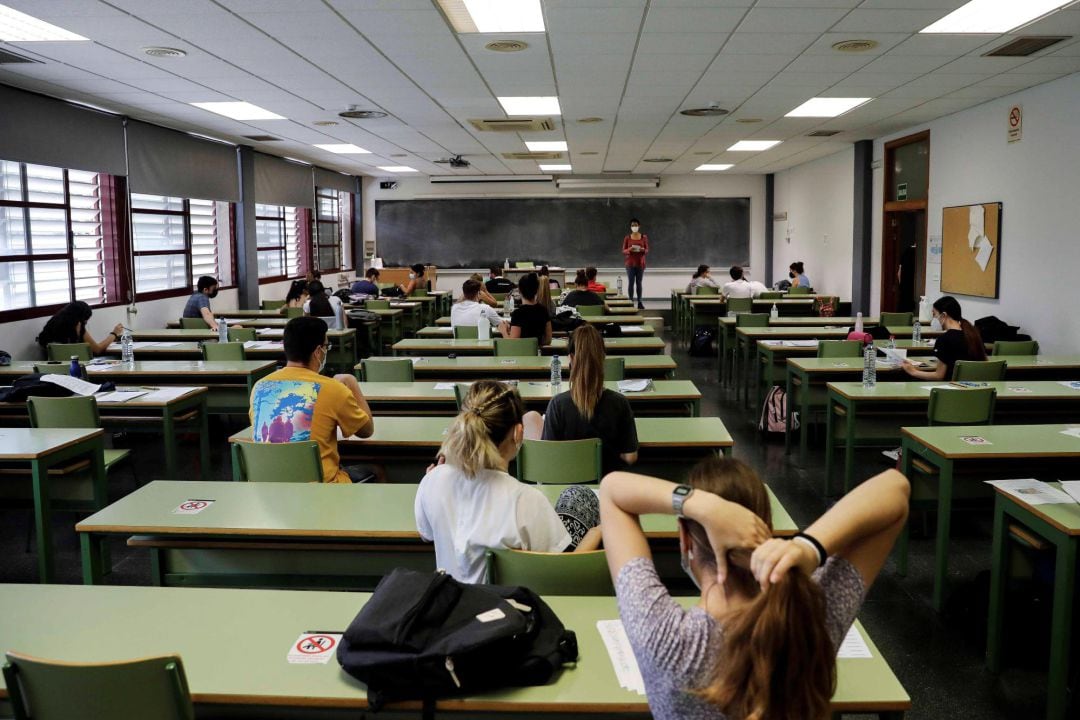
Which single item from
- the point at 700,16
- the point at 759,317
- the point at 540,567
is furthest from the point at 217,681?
the point at 759,317

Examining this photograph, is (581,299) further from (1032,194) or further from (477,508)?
(477,508)

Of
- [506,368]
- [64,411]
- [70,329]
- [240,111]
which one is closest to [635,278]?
[240,111]

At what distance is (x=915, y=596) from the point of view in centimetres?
372

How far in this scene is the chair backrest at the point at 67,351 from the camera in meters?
6.48

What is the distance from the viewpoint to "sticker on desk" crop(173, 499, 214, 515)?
276cm

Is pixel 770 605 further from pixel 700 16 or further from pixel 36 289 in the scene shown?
pixel 36 289

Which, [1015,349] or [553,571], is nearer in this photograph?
Answer: [553,571]

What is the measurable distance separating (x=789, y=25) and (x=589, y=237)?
12.3 m

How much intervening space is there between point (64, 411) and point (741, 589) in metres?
4.25

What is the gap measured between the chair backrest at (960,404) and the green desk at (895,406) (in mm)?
202

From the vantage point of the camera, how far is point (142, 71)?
6617 mm

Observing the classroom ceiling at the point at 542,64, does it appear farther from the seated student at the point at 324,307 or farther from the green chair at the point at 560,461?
the green chair at the point at 560,461

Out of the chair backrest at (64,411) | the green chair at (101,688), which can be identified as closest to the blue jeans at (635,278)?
the chair backrest at (64,411)

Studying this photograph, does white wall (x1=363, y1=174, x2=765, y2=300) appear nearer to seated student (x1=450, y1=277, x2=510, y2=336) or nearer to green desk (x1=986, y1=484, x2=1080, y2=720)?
seated student (x1=450, y1=277, x2=510, y2=336)
